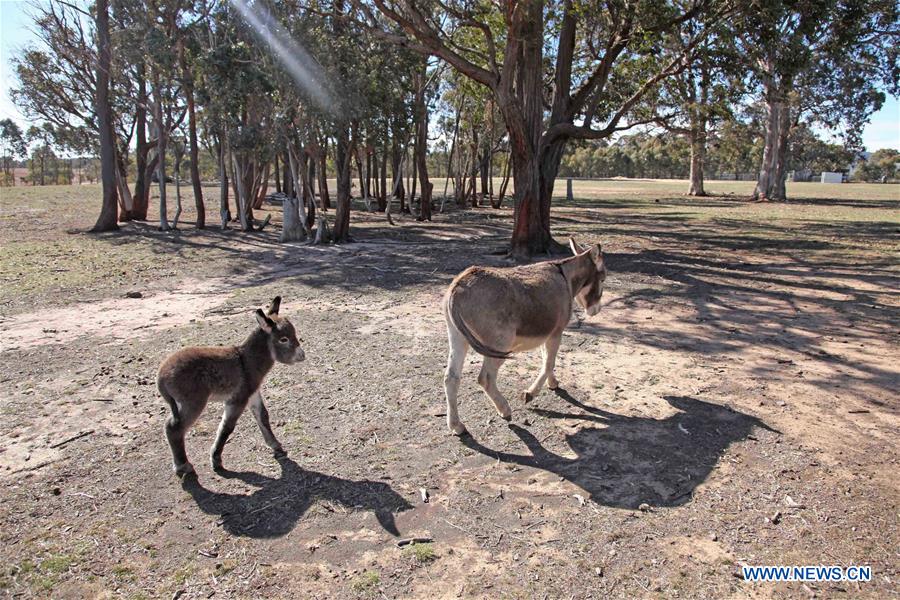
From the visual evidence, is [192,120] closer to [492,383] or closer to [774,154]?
[492,383]

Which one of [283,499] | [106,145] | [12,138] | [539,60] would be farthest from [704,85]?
[12,138]

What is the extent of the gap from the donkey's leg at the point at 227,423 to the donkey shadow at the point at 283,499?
13 centimetres

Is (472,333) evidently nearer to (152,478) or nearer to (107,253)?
(152,478)

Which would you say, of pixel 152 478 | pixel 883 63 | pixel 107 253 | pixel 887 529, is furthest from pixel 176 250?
pixel 883 63

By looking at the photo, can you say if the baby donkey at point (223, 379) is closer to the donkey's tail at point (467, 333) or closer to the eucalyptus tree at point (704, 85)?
the donkey's tail at point (467, 333)

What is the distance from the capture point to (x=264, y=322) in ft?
15.5

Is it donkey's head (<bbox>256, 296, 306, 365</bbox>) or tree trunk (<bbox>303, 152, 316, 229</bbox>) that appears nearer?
donkey's head (<bbox>256, 296, 306, 365</bbox>)

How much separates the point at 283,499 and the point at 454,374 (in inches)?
74.2

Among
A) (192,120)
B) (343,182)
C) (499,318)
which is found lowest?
(499,318)

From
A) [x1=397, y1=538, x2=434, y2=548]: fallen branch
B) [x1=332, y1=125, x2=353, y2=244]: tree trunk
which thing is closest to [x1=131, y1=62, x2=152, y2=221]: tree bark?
[x1=332, y1=125, x2=353, y2=244]: tree trunk

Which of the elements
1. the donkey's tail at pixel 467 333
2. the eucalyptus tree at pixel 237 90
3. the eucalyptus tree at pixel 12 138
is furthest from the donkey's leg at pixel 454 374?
the eucalyptus tree at pixel 12 138

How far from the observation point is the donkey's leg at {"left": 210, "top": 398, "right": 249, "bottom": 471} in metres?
4.70

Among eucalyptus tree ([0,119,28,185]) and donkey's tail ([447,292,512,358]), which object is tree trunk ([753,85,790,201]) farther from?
eucalyptus tree ([0,119,28,185])

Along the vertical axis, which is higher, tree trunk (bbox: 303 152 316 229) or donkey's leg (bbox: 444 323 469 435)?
Answer: tree trunk (bbox: 303 152 316 229)
